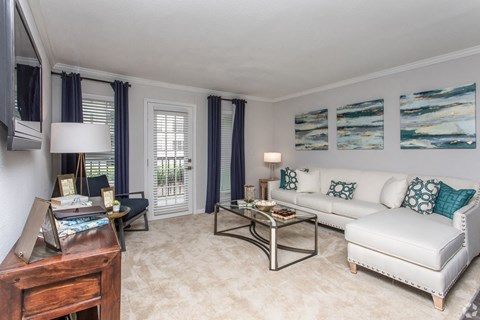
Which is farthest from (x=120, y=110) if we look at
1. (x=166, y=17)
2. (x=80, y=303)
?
(x=80, y=303)

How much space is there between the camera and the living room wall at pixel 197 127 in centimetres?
379

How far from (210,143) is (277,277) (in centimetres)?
290

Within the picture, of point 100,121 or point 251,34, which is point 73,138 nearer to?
point 100,121

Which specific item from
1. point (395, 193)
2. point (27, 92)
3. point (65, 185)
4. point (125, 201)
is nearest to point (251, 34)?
point (27, 92)

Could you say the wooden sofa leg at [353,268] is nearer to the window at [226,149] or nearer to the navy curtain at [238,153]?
the navy curtain at [238,153]

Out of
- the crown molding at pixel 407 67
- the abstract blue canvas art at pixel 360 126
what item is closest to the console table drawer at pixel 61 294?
the abstract blue canvas art at pixel 360 126

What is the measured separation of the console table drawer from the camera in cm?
86

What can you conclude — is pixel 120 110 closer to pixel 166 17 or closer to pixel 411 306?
pixel 166 17

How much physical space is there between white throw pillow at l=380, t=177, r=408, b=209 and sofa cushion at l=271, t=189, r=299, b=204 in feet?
4.35

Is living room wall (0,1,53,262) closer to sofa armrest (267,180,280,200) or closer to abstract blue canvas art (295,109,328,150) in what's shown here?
sofa armrest (267,180,280,200)

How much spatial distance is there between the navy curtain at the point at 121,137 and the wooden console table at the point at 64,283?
115 inches

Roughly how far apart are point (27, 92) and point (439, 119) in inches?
162

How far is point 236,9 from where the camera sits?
6.79ft

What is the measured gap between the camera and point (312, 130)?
480 centimetres
